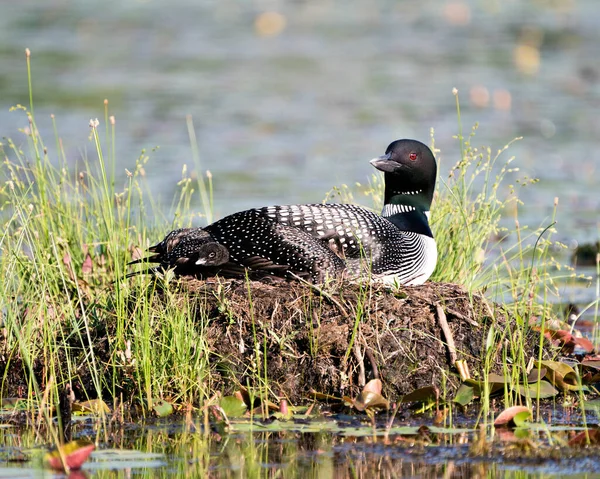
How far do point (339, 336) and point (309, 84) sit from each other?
34.3 feet

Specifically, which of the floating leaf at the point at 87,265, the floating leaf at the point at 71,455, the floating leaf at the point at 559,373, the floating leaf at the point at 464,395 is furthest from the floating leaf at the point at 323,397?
the floating leaf at the point at 87,265

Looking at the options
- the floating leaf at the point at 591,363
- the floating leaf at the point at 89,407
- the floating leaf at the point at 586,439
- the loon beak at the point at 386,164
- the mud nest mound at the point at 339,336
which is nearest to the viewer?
the floating leaf at the point at 586,439

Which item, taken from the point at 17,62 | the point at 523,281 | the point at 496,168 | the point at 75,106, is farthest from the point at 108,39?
the point at 523,281

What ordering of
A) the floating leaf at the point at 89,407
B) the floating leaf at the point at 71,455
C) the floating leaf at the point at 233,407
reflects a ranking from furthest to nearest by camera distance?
the floating leaf at the point at 89,407
the floating leaf at the point at 233,407
the floating leaf at the point at 71,455

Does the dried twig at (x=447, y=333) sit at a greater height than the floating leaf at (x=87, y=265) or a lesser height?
lesser

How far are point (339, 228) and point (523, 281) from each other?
5.02 ft

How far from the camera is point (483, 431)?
14.5ft

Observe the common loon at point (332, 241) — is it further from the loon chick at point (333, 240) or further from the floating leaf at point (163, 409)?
the floating leaf at point (163, 409)

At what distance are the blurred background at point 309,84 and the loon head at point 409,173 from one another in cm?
122

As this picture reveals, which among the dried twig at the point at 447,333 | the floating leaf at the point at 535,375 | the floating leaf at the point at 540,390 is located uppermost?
the dried twig at the point at 447,333

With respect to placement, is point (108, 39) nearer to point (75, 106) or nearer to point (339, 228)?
point (75, 106)

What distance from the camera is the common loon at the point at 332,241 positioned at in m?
5.38

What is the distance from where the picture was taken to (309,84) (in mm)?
15125

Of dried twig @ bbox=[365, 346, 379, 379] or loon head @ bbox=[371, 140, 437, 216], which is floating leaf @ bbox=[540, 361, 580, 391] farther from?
loon head @ bbox=[371, 140, 437, 216]
